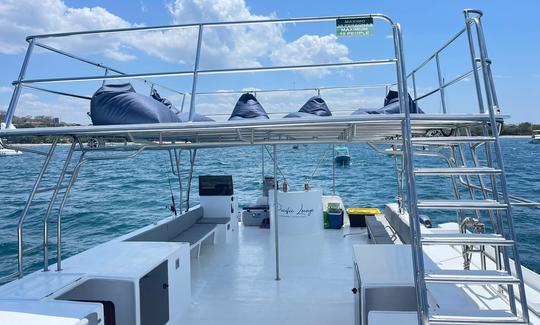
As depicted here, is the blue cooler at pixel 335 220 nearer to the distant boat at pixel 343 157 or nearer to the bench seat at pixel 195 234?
the bench seat at pixel 195 234

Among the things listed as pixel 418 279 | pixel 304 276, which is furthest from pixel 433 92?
pixel 304 276

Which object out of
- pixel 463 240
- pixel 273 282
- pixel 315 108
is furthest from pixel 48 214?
pixel 463 240

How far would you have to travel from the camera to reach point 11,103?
3.07 metres

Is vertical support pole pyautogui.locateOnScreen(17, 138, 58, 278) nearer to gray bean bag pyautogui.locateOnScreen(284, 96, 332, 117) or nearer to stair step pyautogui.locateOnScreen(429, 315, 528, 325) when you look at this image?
gray bean bag pyautogui.locateOnScreen(284, 96, 332, 117)

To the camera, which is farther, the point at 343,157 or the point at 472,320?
the point at 343,157

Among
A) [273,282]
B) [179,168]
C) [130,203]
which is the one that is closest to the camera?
[273,282]

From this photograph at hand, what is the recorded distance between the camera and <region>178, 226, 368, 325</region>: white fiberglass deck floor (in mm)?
3791

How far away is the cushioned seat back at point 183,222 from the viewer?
221 inches

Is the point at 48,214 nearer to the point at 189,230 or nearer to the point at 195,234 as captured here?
the point at 195,234

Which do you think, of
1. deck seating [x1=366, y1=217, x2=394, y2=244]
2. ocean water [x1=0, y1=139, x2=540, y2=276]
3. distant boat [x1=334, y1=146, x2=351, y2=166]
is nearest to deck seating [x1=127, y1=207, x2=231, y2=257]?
ocean water [x1=0, y1=139, x2=540, y2=276]

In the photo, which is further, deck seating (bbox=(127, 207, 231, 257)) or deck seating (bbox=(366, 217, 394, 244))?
deck seating (bbox=(127, 207, 231, 257))

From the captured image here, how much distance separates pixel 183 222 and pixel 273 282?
81.0 inches

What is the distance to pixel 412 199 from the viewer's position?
2312 millimetres

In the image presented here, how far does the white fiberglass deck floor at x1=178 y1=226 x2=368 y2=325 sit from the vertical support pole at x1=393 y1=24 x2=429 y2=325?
65.8 inches
